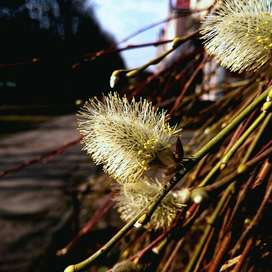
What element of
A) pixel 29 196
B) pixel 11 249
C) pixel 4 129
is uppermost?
pixel 11 249

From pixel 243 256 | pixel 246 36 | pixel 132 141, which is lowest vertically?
pixel 243 256

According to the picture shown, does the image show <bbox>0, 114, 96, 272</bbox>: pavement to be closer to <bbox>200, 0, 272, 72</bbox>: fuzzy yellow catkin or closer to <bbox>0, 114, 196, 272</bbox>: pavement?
<bbox>0, 114, 196, 272</bbox>: pavement

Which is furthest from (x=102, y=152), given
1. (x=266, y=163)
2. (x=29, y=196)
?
(x=29, y=196)

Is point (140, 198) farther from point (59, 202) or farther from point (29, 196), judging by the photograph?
point (29, 196)

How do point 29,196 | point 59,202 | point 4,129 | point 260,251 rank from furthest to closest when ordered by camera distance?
point 4,129
point 29,196
point 59,202
point 260,251

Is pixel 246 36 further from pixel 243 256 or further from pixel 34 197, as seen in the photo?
pixel 34 197

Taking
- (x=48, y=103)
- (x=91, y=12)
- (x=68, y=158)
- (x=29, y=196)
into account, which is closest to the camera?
(x=29, y=196)

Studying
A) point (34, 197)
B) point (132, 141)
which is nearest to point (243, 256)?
point (132, 141)
